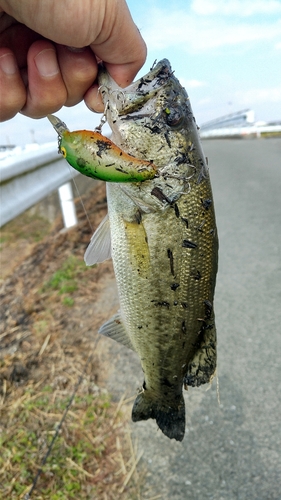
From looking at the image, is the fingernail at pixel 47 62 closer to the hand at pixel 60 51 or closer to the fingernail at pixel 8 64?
the hand at pixel 60 51

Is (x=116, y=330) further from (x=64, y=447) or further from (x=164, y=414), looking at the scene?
(x=64, y=447)

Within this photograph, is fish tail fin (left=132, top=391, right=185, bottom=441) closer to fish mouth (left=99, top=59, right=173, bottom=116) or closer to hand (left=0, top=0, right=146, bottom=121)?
fish mouth (left=99, top=59, right=173, bottom=116)

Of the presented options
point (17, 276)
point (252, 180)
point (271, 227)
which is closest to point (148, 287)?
point (17, 276)

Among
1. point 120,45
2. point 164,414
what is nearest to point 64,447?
point 164,414

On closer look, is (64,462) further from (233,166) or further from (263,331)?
(233,166)

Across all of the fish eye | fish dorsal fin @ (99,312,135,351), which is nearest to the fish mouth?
the fish eye

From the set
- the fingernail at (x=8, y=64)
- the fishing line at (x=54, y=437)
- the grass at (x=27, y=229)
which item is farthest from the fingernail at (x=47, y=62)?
the grass at (x=27, y=229)
